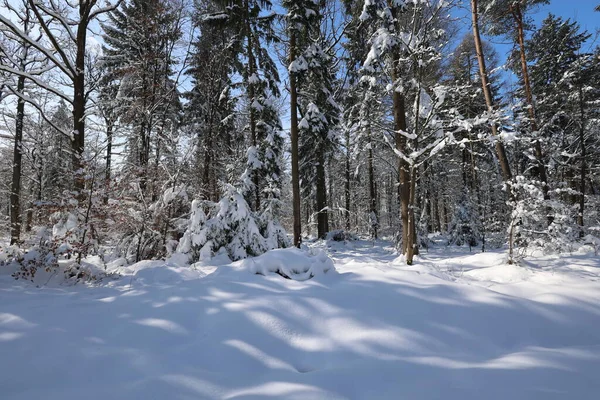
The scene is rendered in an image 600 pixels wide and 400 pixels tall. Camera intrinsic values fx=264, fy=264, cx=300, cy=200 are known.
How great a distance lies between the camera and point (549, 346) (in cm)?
235

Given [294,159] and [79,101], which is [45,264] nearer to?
[79,101]

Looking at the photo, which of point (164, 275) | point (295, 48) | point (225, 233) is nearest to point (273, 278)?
point (164, 275)

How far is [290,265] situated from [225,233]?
2724 mm

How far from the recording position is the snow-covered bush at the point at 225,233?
5.90 metres

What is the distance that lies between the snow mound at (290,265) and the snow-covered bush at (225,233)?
2170mm

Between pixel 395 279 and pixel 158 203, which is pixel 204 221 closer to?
pixel 158 203

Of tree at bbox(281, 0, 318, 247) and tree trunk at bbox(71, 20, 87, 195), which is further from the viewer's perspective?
tree at bbox(281, 0, 318, 247)

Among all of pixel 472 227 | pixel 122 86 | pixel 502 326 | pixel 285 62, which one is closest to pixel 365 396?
pixel 502 326

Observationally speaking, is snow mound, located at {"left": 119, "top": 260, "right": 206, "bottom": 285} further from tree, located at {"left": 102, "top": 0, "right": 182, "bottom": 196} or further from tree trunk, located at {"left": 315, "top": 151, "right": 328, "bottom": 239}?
tree trunk, located at {"left": 315, "top": 151, "right": 328, "bottom": 239}

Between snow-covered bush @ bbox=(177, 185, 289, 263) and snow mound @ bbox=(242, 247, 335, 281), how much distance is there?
7.12 ft

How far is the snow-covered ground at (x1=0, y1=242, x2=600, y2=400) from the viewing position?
5.78ft

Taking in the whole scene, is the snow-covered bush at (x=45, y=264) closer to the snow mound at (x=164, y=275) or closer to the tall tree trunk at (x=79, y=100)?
the snow mound at (x=164, y=275)

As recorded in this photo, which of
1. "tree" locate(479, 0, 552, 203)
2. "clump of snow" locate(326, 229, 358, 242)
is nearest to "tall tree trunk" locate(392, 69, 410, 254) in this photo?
"tree" locate(479, 0, 552, 203)

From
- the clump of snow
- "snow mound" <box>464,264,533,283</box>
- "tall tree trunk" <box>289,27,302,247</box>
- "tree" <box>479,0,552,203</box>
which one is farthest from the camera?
the clump of snow
